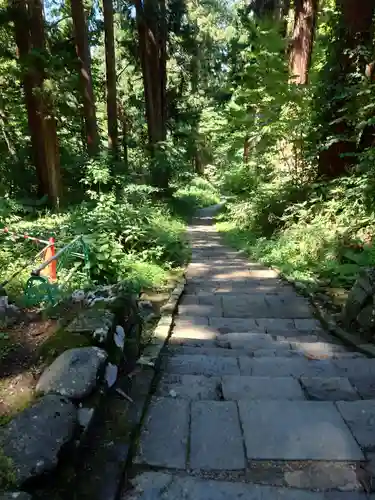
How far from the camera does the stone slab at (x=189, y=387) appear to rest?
286 centimetres

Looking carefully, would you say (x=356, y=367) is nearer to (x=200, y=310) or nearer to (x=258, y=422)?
(x=258, y=422)

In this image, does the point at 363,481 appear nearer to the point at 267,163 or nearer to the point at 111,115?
the point at 267,163

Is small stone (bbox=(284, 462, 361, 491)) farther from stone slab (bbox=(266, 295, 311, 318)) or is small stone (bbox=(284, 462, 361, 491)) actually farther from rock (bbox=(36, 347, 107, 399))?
stone slab (bbox=(266, 295, 311, 318))

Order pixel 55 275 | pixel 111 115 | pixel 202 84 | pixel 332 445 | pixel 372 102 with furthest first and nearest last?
1. pixel 202 84
2. pixel 111 115
3. pixel 372 102
4. pixel 55 275
5. pixel 332 445

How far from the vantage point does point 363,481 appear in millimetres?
1919

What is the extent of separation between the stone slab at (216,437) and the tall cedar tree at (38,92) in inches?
351

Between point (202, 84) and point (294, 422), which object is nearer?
point (294, 422)

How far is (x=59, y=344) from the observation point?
254 cm

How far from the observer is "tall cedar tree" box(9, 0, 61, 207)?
9.30m

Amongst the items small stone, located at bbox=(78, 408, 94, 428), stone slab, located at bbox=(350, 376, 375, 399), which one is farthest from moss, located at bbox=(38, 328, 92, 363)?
stone slab, located at bbox=(350, 376, 375, 399)

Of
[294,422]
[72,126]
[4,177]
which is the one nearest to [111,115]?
[72,126]

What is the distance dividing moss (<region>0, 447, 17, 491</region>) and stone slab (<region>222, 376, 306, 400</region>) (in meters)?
1.67

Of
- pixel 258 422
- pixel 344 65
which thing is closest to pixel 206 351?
pixel 258 422

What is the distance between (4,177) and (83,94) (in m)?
3.72
